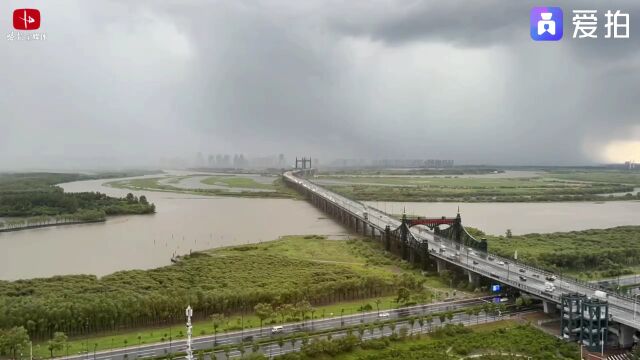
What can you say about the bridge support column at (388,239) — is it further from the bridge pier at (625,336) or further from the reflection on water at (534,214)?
the bridge pier at (625,336)

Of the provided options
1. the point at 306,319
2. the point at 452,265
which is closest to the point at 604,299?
the point at 452,265

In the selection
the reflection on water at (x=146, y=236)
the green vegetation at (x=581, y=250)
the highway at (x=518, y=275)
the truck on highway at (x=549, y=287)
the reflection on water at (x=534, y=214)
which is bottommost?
the reflection on water at (x=534, y=214)

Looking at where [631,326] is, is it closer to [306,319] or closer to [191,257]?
[306,319]

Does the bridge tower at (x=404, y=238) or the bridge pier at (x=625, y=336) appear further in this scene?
the bridge tower at (x=404, y=238)

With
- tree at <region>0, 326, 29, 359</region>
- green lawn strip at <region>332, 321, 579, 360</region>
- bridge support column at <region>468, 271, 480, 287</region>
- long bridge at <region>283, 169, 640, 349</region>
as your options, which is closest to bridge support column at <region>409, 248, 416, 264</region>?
long bridge at <region>283, 169, 640, 349</region>

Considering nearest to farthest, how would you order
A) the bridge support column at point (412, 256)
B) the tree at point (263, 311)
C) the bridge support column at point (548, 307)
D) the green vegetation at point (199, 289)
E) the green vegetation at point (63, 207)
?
the tree at point (263, 311) → the green vegetation at point (199, 289) → the bridge support column at point (548, 307) → the bridge support column at point (412, 256) → the green vegetation at point (63, 207)

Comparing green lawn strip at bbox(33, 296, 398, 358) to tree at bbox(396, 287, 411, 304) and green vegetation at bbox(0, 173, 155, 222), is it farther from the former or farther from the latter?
green vegetation at bbox(0, 173, 155, 222)

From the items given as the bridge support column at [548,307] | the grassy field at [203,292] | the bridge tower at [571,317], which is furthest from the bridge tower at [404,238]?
the bridge tower at [571,317]
